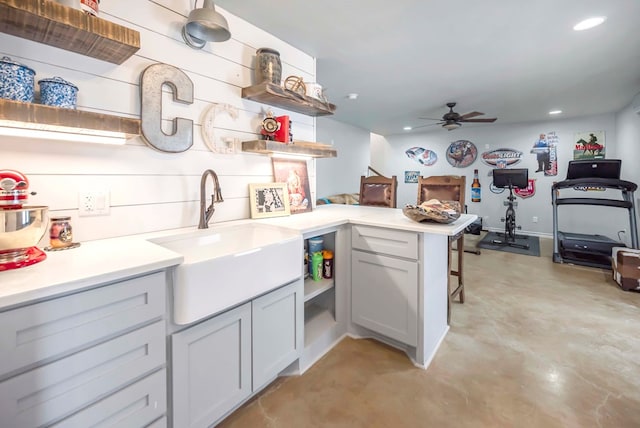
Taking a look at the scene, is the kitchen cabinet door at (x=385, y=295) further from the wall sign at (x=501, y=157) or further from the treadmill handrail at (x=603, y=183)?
the wall sign at (x=501, y=157)

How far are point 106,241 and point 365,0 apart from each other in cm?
204

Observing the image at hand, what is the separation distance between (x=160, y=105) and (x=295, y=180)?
1.10m

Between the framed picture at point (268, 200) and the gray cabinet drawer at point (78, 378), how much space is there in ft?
3.62

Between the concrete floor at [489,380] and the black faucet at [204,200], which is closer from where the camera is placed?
the concrete floor at [489,380]

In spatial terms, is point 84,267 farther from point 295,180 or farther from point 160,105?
point 295,180

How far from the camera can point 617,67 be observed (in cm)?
292

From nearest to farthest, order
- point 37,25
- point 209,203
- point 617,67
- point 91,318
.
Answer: point 91,318 < point 37,25 < point 209,203 < point 617,67

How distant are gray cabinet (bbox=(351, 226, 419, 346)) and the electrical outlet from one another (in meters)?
1.44

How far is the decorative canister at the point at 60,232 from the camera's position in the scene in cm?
115

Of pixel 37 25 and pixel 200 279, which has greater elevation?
pixel 37 25

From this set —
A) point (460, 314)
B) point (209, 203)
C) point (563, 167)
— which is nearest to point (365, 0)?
point (209, 203)

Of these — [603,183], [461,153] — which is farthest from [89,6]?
[461,153]

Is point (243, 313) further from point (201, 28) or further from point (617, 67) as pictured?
point (617, 67)

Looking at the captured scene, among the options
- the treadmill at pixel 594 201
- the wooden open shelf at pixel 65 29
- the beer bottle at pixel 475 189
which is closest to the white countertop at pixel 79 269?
the wooden open shelf at pixel 65 29
